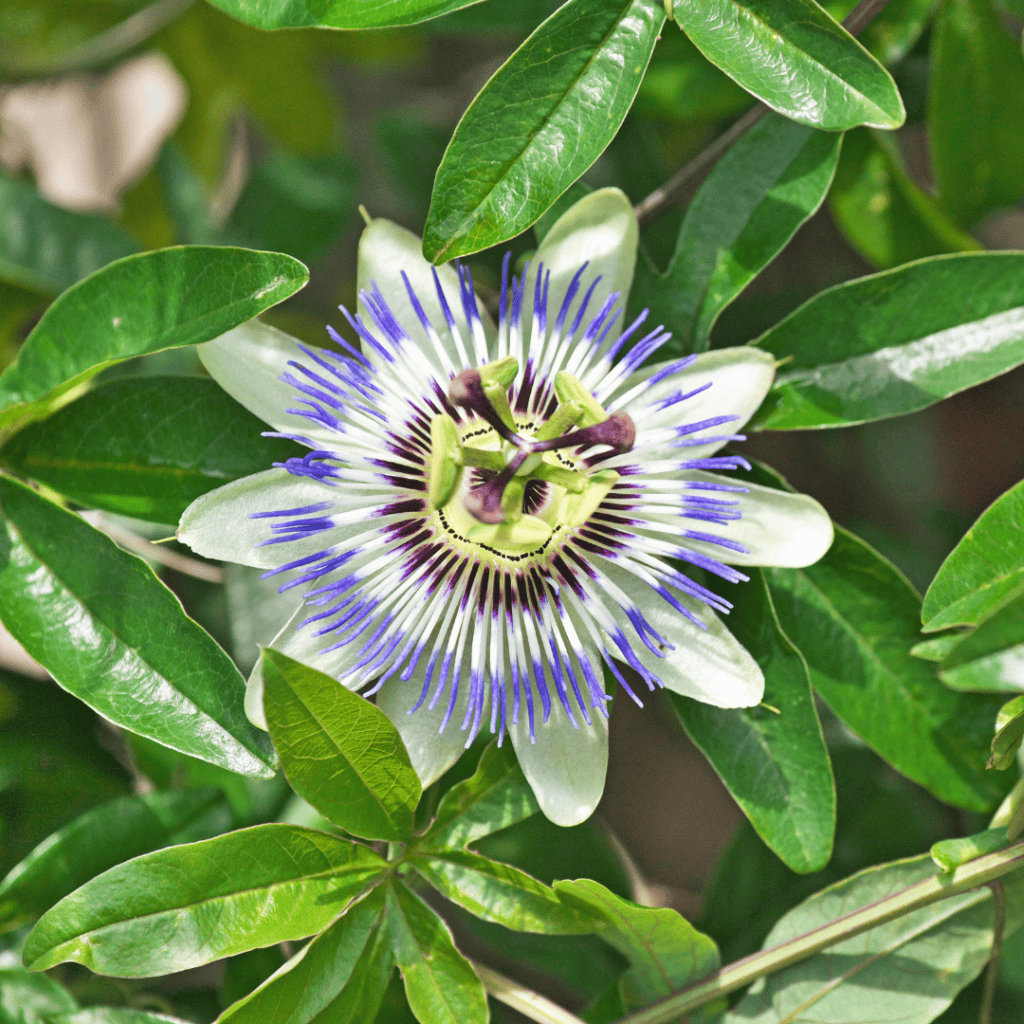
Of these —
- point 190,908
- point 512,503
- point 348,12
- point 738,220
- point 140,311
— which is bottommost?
point 190,908

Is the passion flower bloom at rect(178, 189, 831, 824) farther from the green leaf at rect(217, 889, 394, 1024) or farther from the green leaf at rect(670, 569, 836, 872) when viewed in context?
the green leaf at rect(217, 889, 394, 1024)

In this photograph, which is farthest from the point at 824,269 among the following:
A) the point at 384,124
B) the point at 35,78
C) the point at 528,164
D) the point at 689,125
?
the point at 35,78

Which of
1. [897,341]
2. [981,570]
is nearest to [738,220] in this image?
[897,341]

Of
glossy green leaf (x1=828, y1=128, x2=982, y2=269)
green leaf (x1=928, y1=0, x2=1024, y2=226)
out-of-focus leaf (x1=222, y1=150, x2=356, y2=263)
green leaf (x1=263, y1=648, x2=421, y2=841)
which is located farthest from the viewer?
out-of-focus leaf (x1=222, y1=150, x2=356, y2=263)

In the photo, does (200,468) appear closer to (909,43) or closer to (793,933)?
(793,933)

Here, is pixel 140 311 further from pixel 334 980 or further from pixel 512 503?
pixel 334 980

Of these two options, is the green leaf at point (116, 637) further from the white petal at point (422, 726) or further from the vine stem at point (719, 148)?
the vine stem at point (719, 148)

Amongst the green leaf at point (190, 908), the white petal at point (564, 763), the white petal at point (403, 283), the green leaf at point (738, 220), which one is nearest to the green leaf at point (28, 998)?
the green leaf at point (190, 908)

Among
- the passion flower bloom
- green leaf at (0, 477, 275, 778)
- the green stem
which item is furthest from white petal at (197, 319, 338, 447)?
the green stem
